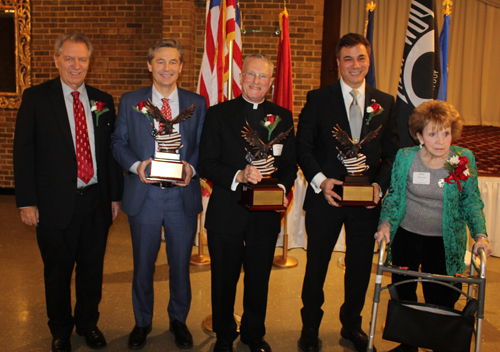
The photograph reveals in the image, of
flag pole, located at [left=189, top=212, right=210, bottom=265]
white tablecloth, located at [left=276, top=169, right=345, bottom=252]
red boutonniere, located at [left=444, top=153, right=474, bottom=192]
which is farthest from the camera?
white tablecloth, located at [left=276, top=169, right=345, bottom=252]

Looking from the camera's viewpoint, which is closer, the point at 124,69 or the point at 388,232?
the point at 388,232

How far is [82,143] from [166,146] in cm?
58

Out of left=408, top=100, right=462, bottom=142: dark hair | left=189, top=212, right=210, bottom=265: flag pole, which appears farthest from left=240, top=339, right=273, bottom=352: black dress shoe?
left=189, top=212, right=210, bottom=265: flag pole

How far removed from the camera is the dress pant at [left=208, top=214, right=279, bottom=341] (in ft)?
8.19

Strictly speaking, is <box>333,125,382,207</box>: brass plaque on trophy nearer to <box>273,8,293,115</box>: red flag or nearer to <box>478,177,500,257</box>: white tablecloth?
<box>273,8,293,115</box>: red flag

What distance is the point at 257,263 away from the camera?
2.53m

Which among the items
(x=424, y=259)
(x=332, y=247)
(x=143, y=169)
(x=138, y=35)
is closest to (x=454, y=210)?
(x=424, y=259)

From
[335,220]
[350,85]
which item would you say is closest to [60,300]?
[335,220]

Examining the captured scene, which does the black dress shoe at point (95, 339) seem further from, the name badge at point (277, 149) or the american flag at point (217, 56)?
the american flag at point (217, 56)

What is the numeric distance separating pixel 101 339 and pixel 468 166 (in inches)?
101

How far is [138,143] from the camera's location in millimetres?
2596

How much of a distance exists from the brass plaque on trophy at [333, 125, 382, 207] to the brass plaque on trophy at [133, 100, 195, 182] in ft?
3.11

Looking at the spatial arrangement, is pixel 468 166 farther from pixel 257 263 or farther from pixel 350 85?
pixel 257 263

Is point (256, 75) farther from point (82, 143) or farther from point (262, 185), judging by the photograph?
point (82, 143)
